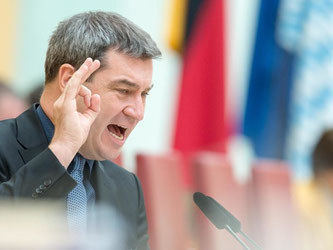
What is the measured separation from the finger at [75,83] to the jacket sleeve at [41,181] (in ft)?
0.47

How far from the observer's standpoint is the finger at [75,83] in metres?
1.59

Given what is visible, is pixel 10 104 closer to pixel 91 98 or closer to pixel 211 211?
pixel 91 98

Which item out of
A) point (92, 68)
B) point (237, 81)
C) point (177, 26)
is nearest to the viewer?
point (92, 68)

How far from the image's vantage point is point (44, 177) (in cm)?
152

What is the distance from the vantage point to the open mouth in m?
1.81

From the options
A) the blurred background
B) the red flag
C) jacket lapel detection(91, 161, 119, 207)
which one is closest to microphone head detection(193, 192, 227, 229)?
jacket lapel detection(91, 161, 119, 207)

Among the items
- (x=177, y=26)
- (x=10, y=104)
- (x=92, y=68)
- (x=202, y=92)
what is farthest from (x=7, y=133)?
(x=177, y=26)

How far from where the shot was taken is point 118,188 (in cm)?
194

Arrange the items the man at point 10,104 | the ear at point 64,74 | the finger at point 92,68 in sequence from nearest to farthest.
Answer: the finger at point 92,68, the ear at point 64,74, the man at point 10,104

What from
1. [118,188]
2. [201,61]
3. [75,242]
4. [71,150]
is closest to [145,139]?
A: [201,61]

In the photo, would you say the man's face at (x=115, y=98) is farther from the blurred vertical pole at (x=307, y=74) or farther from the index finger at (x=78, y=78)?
the blurred vertical pole at (x=307, y=74)

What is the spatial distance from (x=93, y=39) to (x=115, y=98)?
158mm

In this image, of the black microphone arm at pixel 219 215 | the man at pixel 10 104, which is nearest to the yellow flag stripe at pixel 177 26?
the man at pixel 10 104

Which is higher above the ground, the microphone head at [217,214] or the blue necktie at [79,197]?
the microphone head at [217,214]
